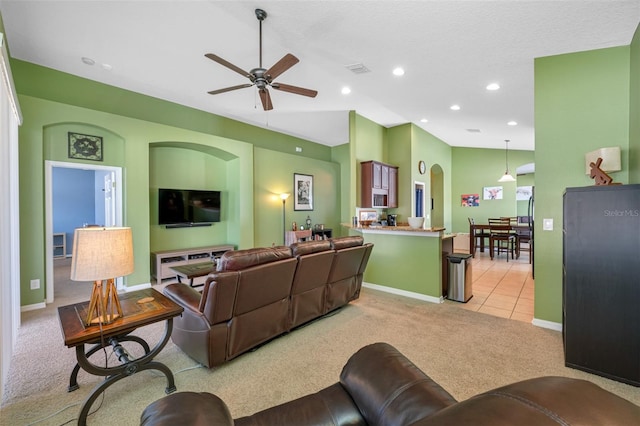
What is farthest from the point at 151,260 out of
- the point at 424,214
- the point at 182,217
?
the point at 424,214

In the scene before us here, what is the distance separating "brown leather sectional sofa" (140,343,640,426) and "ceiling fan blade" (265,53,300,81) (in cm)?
253

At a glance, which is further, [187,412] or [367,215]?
[367,215]

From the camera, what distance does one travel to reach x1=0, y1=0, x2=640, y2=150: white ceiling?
2.57 meters

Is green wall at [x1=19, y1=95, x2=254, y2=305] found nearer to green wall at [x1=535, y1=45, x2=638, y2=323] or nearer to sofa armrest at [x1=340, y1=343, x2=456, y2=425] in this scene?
sofa armrest at [x1=340, y1=343, x2=456, y2=425]

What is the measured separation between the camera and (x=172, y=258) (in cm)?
516

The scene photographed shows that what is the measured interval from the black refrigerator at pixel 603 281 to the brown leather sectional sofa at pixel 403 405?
2.05 meters

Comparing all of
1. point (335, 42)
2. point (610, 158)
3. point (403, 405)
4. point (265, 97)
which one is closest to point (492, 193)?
point (610, 158)

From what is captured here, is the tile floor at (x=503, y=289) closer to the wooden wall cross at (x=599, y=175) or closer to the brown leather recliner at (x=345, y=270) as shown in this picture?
the brown leather recliner at (x=345, y=270)

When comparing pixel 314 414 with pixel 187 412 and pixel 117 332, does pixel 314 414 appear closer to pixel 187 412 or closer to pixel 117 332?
pixel 187 412

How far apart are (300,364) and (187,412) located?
168cm

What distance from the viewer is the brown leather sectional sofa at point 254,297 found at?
2.21 m

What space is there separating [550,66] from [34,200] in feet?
21.6

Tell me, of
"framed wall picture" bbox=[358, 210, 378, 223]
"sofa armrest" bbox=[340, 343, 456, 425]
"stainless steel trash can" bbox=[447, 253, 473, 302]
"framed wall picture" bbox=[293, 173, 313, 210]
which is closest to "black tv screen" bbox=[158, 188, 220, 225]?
"framed wall picture" bbox=[293, 173, 313, 210]

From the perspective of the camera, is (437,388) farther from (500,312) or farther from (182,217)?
(182,217)
